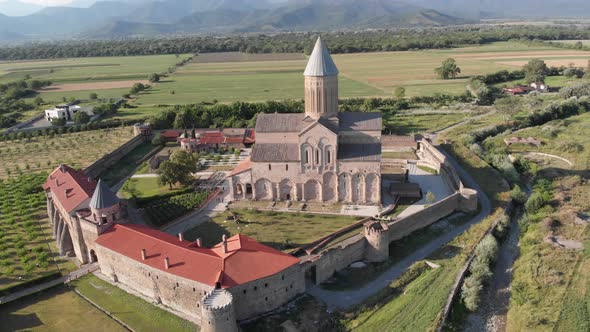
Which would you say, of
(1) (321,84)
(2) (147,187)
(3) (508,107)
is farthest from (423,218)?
(3) (508,107)

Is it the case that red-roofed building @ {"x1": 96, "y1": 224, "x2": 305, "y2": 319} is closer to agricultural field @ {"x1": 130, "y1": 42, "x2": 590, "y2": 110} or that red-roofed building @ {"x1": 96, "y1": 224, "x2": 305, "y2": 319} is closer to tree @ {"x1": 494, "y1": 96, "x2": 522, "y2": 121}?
tree @ {"x1": 494, "y1": 96, "x2": 522, "y2": 121}

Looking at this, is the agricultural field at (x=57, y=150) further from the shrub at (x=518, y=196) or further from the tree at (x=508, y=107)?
the tree at (x=508, y=107)

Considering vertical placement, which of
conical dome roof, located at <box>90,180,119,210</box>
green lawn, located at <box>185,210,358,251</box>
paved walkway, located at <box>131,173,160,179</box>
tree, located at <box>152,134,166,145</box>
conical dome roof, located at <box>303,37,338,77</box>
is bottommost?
green lawn, located at <box>185,210,358,251</box>

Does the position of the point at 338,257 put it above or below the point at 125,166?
below

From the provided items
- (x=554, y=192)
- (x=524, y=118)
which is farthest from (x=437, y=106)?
(x=554, y=192)

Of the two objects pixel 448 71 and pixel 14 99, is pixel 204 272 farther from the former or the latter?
pixel 14 99

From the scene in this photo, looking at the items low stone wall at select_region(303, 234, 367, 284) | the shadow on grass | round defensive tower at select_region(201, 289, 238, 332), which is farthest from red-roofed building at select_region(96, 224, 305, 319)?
the shadow on grass
